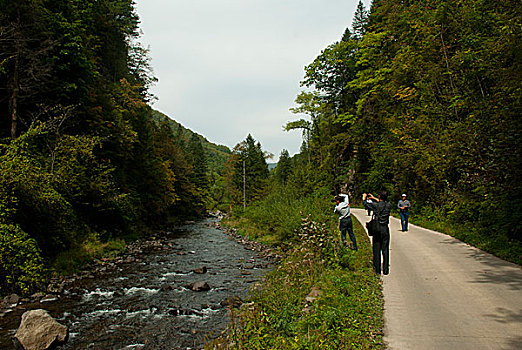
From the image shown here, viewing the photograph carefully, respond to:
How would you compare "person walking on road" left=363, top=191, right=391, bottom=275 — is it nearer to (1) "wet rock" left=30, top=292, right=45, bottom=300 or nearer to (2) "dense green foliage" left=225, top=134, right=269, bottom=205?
(1) "wet rock" left=30, top=292, right=45, bottom=300

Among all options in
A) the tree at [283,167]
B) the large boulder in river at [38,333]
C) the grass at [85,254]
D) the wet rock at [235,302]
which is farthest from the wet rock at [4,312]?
the tree at [283,167]

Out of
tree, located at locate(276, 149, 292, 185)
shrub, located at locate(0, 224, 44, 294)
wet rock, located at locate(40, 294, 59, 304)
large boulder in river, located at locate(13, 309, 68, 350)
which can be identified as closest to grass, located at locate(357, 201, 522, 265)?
A: large boulder in river, located at locate(13, 309, 68, 350)

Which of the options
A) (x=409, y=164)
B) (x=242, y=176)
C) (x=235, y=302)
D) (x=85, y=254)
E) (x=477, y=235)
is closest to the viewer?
(x=235, y=302)

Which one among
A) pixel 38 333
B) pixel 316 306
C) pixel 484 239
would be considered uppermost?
pixel 484 239

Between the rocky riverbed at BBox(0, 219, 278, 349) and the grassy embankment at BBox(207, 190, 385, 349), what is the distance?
82 cm

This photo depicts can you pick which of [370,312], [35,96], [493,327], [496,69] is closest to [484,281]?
[493,327]

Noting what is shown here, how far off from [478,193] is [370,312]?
11.0 metres

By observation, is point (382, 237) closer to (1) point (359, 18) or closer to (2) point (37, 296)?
(2) point (37, 296)

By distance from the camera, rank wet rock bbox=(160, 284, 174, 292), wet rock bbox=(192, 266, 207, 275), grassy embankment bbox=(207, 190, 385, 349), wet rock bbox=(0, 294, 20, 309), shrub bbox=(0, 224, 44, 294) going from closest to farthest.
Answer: grassy embankment bbox=(207, 190, 385, 349) < wet rock bbox=(0, 294, 20, 309) < shrub bbox=(0, 224, 44, 294) < wet rock bbox=(160, 284, 174, 292) < wet rock bbox=(192, 266, 207, 275)

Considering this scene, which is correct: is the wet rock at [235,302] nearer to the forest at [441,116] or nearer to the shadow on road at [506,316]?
the shadow on road at [506,316]

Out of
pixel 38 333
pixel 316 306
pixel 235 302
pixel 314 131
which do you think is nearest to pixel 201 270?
pixel 235 302

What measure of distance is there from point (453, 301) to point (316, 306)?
2684mm

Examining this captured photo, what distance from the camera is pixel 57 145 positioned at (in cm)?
1675

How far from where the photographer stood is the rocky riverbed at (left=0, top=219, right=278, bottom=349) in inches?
315
